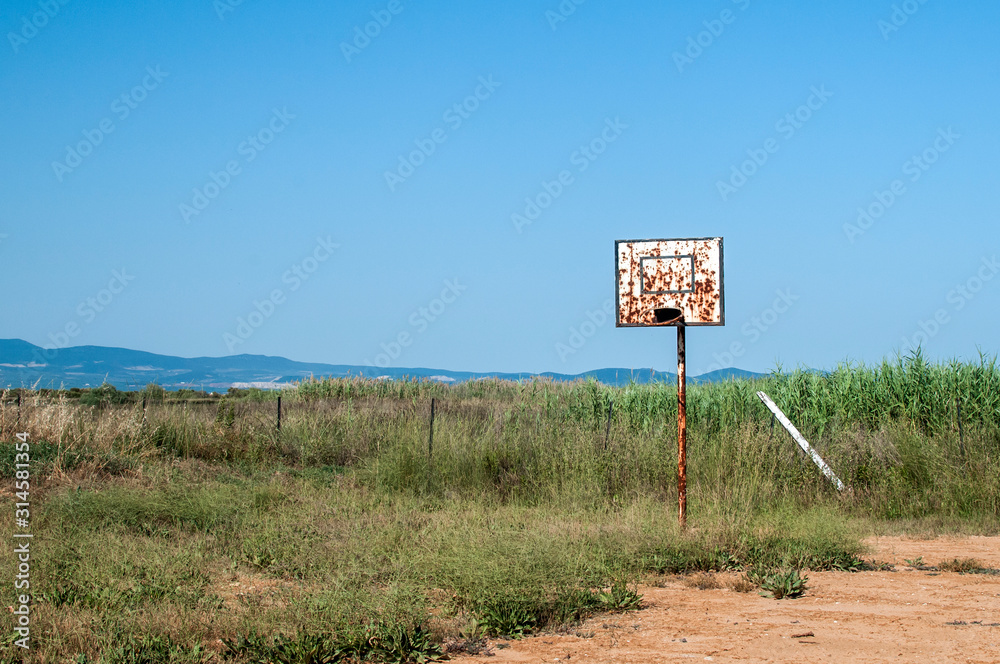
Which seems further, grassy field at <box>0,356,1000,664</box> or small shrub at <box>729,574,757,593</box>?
small shrub at <box>729,574,757,593</box>

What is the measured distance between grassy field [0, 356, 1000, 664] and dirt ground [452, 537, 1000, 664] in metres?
0.35

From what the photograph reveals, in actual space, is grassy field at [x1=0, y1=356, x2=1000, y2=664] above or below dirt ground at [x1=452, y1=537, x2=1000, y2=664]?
above

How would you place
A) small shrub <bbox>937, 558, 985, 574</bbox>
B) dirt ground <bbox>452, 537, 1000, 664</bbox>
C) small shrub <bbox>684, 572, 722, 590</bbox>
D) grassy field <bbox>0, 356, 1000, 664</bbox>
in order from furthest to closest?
small shrub <bbox>937, 558, 985, 574</bbox>, small shrub <bbox>684, 572, 722, 590</bbox>, grassy field <bbox>0, 356, 1000, 664</bbox>, dirt ground <bbox>452, 537, 1000, 664</bbox>

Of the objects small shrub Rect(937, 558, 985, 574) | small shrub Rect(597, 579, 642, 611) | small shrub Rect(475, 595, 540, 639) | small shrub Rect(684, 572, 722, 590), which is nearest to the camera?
small shrub Rect(475, 595, 540, 639)

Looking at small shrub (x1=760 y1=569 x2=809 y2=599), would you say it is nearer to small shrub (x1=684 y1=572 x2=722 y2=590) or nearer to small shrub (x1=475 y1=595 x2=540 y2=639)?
small shrub (x1=684 y1=572 x2=722 y2=590)

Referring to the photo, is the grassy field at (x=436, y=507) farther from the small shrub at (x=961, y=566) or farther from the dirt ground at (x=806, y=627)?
the small shrub at (x=961, y=566)

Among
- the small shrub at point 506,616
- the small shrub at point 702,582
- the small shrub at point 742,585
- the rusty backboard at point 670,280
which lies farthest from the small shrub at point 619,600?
the rusty backboard at point 670,280

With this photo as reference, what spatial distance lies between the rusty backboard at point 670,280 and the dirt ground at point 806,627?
3046mm

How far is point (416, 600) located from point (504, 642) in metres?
0.76

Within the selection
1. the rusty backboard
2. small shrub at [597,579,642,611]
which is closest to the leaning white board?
the rusty backboard

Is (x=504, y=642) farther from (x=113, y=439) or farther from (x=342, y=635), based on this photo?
(x=113, y=439)

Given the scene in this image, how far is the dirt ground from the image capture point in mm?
5516

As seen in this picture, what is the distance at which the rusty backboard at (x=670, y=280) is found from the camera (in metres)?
9.25

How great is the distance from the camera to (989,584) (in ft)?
25.2
